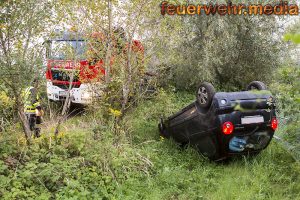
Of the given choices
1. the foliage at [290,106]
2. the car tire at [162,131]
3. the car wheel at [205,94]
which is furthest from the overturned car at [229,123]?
the car tire at [162,131]

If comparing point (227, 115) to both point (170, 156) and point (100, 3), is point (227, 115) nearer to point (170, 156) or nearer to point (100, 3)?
point (170, 156)

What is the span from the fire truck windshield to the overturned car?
7.43 feet

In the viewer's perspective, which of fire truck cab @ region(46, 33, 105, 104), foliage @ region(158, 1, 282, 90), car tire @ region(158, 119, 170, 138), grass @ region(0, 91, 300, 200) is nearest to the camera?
grass @ region(0, 91, 300, 200)

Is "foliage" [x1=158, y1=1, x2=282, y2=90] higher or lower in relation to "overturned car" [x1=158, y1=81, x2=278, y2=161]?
higher

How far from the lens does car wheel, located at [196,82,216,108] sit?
4.51 m

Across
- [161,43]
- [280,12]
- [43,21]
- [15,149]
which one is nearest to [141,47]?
[161,43]

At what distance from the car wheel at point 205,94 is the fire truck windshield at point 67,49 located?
226 cm

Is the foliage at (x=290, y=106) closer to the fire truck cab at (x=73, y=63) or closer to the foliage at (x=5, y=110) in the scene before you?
the fire truck cab at (x=73, y=63)

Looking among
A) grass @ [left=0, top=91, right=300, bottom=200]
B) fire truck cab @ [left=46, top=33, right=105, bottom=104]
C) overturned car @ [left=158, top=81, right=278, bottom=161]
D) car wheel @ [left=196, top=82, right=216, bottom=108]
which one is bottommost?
grass @ [left=0, top=91, right=300, bottom=200]

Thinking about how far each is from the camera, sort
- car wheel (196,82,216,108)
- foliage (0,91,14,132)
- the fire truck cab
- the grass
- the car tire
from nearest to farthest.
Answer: the grass
foliage (0,91,14,132)
car wheel (196,82,216,108)
the fire truck cab
the car tire

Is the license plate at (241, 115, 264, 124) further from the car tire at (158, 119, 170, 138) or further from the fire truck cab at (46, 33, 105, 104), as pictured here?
the fire truck cab at (46, 33, 105, 104)

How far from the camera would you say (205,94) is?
15.3 feet

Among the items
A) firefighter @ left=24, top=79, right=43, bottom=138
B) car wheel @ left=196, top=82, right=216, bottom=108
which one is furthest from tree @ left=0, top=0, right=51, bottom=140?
car wheel @ left=196, top=82, right=216, bottom=108

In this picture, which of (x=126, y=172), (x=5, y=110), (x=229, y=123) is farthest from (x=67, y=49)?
(x=229, y=123)
